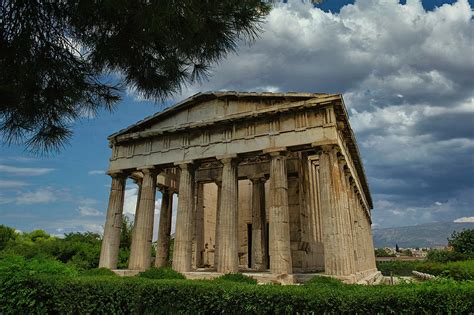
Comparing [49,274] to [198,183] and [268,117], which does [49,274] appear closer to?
[268,117]

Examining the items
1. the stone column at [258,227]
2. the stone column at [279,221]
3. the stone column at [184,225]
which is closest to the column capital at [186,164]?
the stone column at [184,225]

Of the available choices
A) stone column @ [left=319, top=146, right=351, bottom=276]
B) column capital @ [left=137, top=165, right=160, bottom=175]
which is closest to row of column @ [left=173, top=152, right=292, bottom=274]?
stone column @ [left=319, top=146, right=351, bottom=276]

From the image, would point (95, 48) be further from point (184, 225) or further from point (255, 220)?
point (255, 220)

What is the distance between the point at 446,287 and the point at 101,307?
7837mm

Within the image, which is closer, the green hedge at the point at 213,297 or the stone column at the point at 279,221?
the green hedge at the point at 213,297

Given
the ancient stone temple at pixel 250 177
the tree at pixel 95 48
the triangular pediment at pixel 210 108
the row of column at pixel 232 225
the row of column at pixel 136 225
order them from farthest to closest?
the row of column at pixel 136 225 < the triangular pediment at pixel 210 108 < the ancient stone temple at pixel 250 177 < the row of column at pixel 232 225 < the tree at pixel 95 48

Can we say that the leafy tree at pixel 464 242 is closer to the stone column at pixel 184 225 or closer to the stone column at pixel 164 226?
the stone column at pixel 164 226

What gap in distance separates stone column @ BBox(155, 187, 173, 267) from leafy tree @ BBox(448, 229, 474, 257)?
35477 millimetres

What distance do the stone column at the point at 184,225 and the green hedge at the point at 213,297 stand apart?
808 cm

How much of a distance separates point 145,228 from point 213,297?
12244 millimetres

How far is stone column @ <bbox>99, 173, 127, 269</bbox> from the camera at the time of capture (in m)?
19.5

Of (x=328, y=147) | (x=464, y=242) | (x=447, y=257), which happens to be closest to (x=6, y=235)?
(x=328, y=147)

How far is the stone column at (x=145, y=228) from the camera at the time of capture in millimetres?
18605

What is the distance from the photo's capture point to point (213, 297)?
306 inches
